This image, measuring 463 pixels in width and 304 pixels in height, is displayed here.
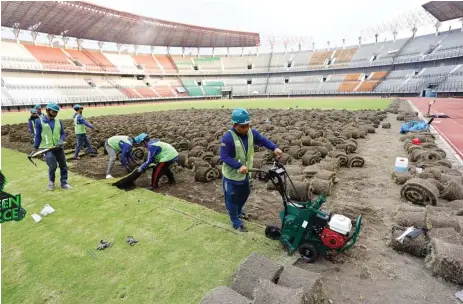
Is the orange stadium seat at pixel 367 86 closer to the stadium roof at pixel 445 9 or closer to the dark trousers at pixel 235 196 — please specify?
the stadium roof at pixel 445 9

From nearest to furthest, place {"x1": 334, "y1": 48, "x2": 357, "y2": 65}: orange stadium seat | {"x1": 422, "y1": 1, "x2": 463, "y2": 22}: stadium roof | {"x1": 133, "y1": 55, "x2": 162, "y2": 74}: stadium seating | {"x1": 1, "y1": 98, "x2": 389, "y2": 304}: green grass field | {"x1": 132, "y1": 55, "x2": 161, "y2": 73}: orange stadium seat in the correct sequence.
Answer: {"x1": 1, "y1": 98, "x2": 389, "y2": 304}: green grass field < {"x1": 422, "y1": 1, "x2": 463, "y2": 22}: stadium roof < {"x1": 334, "y1": 48, "x2": 357, "y2": 65}: orange stadium seat < {"x1": 133, "y1": 55, "x2": 162, "y2": 74}: stadium seating < {"x1": 132, "y1": 55, "x2": 161, "y2": 73}: orange stadium seat

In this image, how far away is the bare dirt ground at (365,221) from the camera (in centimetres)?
330

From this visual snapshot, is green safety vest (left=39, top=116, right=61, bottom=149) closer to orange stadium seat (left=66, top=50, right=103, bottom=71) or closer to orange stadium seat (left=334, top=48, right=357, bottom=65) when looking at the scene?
orange stadium seat (left=66, top=50, right=103, bottom=71)

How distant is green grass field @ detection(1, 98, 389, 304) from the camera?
3.43 m

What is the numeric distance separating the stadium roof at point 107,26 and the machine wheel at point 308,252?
51579 millimetres

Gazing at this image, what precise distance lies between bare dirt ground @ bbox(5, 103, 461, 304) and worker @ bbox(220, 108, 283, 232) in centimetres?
85

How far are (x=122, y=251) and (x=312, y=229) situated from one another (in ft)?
9.59

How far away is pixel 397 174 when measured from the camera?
672 cm

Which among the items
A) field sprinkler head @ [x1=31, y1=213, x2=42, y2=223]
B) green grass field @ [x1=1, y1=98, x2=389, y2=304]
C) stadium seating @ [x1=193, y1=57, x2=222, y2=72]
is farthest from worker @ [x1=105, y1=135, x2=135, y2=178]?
stadium seating @ [x1=193, y1=57, x2=222, y2=72]

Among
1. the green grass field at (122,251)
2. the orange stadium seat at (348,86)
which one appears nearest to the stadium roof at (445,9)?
the orange stadium seat at (348,86)

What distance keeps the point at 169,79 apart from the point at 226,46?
64.5 ft

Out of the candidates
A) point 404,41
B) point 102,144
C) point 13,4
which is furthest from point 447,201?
point 404,41

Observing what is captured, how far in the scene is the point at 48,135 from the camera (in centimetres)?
668

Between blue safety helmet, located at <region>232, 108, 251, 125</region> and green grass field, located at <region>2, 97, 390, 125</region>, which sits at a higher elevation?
blue safety helmet, located at <region>232, 108, 251, 125</region>
